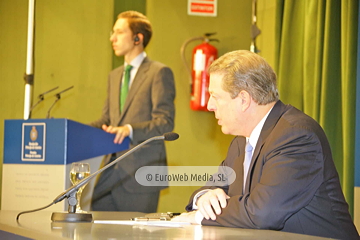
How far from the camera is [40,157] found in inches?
132

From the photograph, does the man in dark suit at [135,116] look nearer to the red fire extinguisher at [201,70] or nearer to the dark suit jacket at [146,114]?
the dark suit jacket at [146,114]

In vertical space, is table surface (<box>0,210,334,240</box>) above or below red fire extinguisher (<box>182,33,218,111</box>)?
below

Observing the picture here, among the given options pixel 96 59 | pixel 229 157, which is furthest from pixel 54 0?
pixel 229 157

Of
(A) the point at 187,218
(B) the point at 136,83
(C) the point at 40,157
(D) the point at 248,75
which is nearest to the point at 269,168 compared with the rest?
(A) the point at 187,218

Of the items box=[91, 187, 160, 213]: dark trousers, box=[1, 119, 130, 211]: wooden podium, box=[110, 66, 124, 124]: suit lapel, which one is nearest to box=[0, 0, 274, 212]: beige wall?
box=[110, 66, 124, 124]: suit lapel

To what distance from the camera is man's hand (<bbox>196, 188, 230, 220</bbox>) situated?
182cm

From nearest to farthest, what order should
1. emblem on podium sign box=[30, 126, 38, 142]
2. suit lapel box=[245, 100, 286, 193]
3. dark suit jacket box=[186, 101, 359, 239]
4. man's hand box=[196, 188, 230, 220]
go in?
dark suit jacket box=[186, 101, 359, 239]
man's hand box=[196, 188, 230, 220]
suit lapel box=[245, 100, 286, 193]
emblem on podium sign box=[30, 126, 38, 142]

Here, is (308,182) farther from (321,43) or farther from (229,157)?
(321,43)

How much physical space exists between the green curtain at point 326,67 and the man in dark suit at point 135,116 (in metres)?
1.04

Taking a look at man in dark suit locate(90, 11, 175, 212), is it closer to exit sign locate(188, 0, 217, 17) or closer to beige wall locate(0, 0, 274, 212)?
beige wall locate(0, 0, 274, 212)

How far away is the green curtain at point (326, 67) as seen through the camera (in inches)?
137

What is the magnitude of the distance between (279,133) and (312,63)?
7.21ft

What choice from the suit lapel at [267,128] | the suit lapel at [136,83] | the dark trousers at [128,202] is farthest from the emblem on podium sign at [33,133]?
the suit lapel at [267,128]

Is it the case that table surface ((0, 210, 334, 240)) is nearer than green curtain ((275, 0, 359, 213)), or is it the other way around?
table surface ((0, 210, 334, 240))
